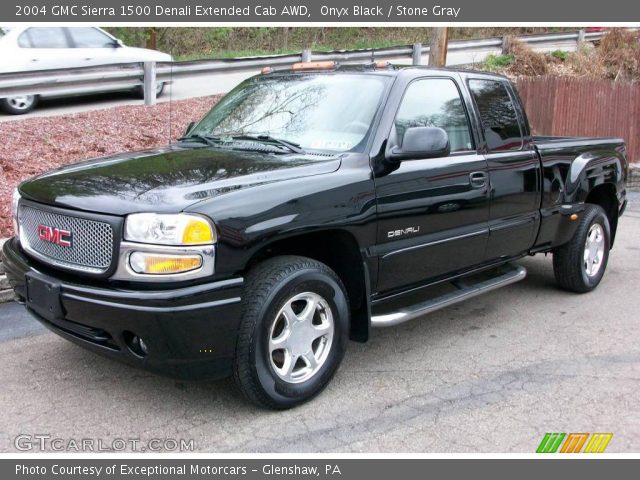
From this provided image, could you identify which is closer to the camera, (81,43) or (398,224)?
(398,224)

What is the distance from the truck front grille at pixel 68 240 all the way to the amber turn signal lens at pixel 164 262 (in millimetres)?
179

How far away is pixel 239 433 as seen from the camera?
142 inches

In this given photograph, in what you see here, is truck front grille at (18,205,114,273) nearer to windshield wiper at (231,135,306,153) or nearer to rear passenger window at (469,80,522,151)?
windshield wiper at (231,135,306,153)

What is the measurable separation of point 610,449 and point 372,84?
8.42 feet

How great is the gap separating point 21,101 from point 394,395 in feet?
27.2

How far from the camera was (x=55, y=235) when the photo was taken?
3.69 meters

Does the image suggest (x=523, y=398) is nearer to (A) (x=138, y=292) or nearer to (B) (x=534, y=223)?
(B) (x=534, y=223)

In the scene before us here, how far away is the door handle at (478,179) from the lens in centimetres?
480

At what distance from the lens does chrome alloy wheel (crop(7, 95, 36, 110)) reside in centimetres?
1007

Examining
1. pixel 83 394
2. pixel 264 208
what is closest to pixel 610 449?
pixel 264 208

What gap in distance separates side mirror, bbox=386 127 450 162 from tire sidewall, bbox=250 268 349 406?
2.89ft

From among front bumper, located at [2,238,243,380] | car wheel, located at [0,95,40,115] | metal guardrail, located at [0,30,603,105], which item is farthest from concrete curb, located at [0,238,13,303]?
car wheel, located at [0,95,40,115]

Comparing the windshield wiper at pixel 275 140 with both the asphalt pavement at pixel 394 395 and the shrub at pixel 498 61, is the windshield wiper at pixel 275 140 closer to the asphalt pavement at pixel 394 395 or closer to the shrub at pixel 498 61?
the asphalt pavement at pixel 394 395

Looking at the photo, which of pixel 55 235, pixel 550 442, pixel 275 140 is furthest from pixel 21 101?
pixel 550 442
